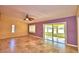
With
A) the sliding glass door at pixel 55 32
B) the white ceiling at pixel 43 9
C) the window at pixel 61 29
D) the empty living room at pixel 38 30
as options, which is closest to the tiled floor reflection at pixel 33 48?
the empty living room at pixel 38 30

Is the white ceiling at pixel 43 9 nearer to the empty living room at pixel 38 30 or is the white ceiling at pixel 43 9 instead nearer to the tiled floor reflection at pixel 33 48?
the empty living room at pixel 38 30

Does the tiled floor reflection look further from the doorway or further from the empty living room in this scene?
the doorway

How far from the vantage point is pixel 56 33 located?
220 inches

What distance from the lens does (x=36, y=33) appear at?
24.7 ft

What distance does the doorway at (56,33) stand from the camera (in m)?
5.04

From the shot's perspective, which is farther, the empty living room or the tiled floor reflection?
the empty living room

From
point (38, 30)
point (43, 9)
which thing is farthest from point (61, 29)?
point (38, 30)

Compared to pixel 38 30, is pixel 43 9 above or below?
above

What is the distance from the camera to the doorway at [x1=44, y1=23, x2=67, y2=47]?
504 centimetres

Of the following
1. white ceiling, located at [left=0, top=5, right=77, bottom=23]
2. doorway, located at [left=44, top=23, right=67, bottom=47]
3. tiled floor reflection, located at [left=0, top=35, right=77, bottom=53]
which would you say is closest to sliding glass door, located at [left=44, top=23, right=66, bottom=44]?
doorway, located at [left=44, top=23, right=67, bottom=47]

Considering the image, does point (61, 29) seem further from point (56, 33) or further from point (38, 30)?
point (38, 30)

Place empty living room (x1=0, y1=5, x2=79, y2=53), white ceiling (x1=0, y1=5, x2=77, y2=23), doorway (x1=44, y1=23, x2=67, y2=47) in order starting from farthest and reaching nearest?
1. doorway (x1=44, y1=23, x2=67, y2=47)
2. empty living room (x1=0, y1=5, x2=79, y2=53)
3. white ceiling (x1=0, y1=5, x2=77, y2=23)
